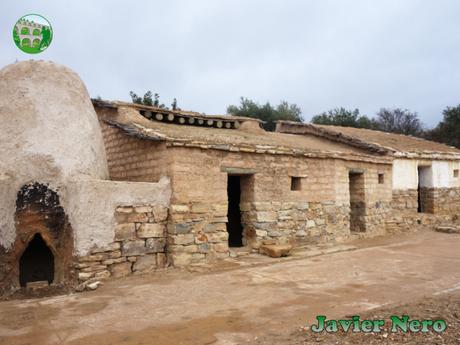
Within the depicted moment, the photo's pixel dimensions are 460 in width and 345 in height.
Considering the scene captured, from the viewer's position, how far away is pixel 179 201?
796 cm

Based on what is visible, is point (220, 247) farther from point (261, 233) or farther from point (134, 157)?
point (134, 157)

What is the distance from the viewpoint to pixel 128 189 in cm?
738

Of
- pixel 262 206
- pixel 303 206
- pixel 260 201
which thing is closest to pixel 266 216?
pixel 262 206

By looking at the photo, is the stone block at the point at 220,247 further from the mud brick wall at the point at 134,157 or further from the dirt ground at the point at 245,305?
the mud brick wall at the point at 134,157

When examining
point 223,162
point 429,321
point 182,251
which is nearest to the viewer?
point 429,321

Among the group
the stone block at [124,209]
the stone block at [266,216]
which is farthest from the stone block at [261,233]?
the stone block at [124,209]

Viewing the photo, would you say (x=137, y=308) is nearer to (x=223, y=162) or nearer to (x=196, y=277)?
(x=196, y=277)

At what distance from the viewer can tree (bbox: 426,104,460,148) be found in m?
27.4

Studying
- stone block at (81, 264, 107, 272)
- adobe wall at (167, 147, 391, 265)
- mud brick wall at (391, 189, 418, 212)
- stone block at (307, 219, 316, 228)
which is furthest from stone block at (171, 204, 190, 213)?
mud brick wall at (391, 189, 418, 212)

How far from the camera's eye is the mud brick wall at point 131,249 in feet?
22.7

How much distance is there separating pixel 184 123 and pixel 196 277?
220 inches

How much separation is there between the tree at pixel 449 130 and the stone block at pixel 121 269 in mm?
25568

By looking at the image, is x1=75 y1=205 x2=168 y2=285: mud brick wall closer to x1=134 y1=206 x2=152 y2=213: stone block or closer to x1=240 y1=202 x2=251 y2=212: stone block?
x1=134 y1=206 x2=152 y2=213: stone block

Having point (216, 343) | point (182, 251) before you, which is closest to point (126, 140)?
point (182, 251)
